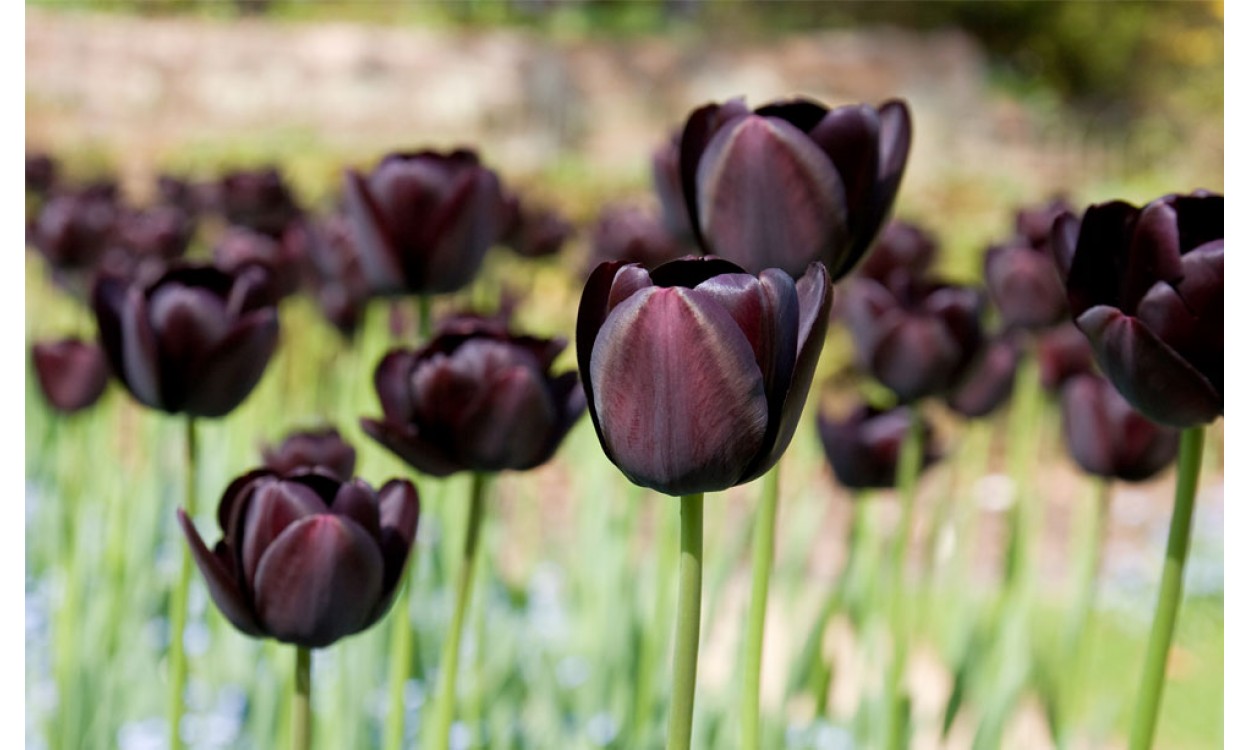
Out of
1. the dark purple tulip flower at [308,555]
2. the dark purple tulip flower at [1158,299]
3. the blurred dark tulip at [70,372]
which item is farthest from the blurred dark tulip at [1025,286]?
the blurred dark tulip at [70,372]

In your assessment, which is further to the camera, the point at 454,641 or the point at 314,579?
the point at 454,641

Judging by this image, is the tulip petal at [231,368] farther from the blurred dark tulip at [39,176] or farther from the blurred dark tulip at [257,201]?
the blurred dark tulip at [39,176]

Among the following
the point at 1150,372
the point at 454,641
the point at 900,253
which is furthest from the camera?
the point at 900,253

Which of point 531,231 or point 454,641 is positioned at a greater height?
point 531,231

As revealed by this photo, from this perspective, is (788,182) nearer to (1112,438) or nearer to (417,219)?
(417,219)

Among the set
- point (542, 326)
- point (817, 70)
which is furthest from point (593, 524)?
point (817, 70)

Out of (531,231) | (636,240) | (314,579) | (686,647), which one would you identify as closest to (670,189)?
(314,579)

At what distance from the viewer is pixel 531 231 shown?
9.18 ft

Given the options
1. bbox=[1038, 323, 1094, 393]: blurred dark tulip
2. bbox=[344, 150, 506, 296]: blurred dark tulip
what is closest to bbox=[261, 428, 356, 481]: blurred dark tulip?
bbox=[344, 150, 506, 296]: blurred dark tulip

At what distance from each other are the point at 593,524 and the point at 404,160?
101cm

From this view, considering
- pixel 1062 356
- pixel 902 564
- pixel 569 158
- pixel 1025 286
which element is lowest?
pixel 902 564

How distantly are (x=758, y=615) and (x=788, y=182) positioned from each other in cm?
31

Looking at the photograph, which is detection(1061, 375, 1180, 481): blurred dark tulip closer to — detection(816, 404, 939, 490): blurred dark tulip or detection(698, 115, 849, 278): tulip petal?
detection(816, 404, 939, 490): blurred dark tulip

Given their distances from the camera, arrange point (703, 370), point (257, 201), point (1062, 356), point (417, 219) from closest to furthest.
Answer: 1. point (703, 370)
2. point (417, 219)
3. point (1062, 356)
4. point (257, 201)
